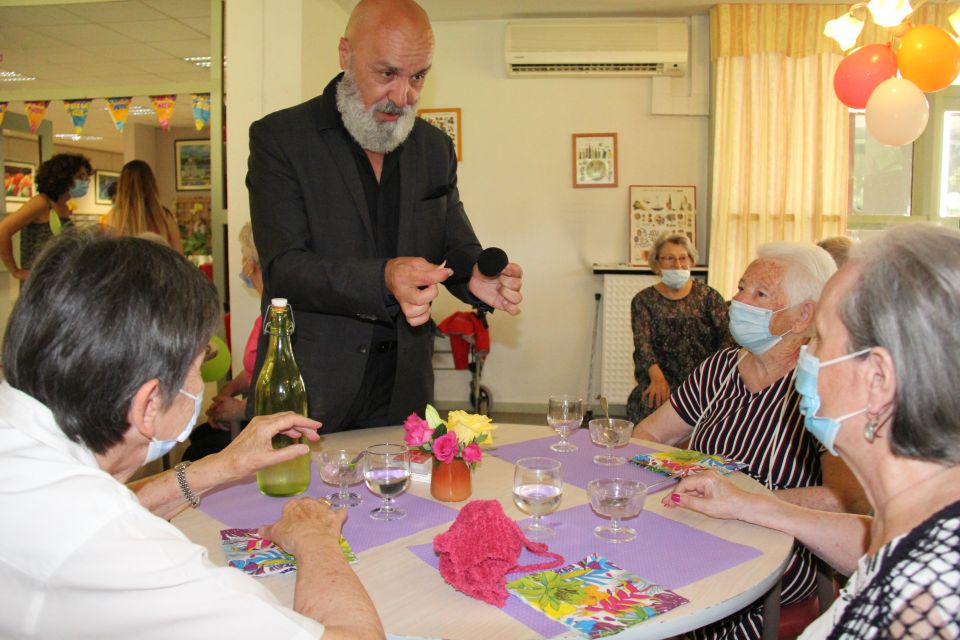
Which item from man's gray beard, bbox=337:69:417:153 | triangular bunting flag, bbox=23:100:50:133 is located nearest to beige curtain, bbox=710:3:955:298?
man's gray beard, bbox=337:69:417:153

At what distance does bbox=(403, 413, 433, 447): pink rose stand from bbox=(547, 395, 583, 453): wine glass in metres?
0.54

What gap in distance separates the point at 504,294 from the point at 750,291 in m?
0.80

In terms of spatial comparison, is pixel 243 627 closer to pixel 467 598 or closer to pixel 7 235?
pixel 467 598

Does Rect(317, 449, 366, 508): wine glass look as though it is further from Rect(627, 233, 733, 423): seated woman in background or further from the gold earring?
Rect(627, 233, 733, 423): seated woman in background

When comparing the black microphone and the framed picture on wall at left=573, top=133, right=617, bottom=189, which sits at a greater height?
the framed picture on wall at left=573, top=133, right=617, bottom=189

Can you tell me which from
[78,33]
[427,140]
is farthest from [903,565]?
[78,33]

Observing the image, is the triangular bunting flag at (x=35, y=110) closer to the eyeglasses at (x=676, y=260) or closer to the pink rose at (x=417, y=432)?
the eyeglasses at (x=676, y=260)

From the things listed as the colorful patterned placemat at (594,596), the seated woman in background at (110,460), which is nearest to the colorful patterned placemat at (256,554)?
the seated woman in background at (110,460)

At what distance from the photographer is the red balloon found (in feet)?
14.4

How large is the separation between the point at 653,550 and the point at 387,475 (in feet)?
1.82

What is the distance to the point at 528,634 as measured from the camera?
109cm

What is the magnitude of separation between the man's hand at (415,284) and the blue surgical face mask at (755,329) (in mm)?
952

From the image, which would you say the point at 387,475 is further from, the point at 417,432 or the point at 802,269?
the point at 802,269

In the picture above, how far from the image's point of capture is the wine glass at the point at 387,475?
5.07 ft
